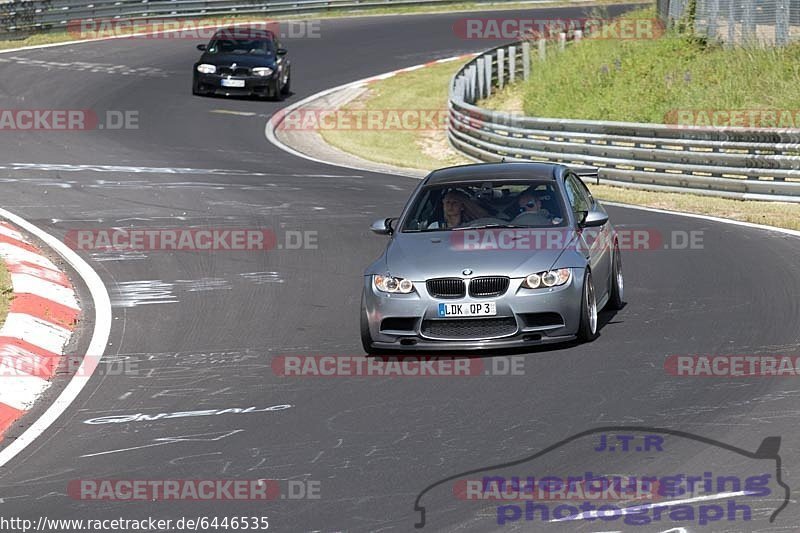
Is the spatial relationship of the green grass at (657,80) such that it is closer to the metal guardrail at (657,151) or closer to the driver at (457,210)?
the metal guardrail at (657,151)

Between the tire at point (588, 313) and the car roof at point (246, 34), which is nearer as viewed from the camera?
the tire at point (588, 313)

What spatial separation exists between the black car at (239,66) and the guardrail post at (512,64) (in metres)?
6.71

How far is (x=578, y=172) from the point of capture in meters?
12.4

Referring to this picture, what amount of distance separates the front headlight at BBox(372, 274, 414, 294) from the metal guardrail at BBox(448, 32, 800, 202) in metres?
11.3

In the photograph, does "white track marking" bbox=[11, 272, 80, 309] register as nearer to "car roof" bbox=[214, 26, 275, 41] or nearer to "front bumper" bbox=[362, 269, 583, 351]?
"front bumper" bbox=[362, 269, 583, 351]

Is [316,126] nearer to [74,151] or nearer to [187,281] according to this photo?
[74,151]

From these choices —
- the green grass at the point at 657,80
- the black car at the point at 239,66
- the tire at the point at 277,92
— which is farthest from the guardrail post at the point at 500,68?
the black car at the point at 239,66

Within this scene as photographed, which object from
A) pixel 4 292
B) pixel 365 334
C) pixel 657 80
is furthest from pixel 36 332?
pixel 657 80

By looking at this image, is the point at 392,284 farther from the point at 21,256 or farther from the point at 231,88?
the point at 231,88

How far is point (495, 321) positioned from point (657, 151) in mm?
12857

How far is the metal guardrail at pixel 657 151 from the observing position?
67.6 feet

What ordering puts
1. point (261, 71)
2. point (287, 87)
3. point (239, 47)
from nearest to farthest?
point (261, 71), point (239, 47), point (287, 87)

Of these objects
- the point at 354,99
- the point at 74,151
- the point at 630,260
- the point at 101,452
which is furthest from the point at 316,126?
the point at 101,452

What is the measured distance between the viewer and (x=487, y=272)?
33.6 feet
